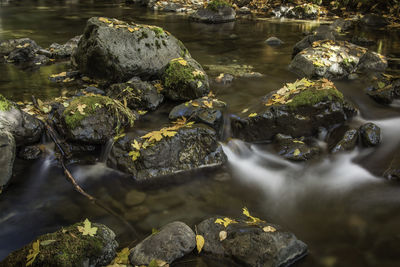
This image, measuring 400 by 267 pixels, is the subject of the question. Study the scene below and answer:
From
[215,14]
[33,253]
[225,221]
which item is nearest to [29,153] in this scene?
[33,253]

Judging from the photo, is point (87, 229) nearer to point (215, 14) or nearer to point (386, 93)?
point (386, 93)

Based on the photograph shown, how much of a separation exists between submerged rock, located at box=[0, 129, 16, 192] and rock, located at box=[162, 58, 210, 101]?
11.6 ft

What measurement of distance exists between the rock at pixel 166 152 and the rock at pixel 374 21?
15.1m

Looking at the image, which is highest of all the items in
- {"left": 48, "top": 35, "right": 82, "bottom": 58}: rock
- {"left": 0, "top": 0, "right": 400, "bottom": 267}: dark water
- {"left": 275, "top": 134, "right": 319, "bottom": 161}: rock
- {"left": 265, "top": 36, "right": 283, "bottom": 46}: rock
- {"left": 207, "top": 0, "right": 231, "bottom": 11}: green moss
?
{"left": 207, "top": 0, "right": 231, "bottom": 11}: green moss

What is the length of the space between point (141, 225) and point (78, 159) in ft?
6.73

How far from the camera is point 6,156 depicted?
475cm

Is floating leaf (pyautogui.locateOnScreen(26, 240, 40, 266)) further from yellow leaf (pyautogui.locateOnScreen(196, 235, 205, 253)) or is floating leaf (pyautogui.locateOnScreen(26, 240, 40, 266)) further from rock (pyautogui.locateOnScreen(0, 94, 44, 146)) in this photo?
rock (pyautogui.locateOnScreen(0, 94, 44, 146))

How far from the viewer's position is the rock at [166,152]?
5.26 m

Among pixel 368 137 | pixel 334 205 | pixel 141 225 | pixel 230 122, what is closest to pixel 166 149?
pixel 141 225

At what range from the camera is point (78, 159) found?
5.68 meters

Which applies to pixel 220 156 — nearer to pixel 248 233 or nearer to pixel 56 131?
pixel 248 233

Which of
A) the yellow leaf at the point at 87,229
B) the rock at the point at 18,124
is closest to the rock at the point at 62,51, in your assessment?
the rock at the point at 18,124

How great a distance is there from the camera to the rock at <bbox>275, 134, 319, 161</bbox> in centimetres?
570

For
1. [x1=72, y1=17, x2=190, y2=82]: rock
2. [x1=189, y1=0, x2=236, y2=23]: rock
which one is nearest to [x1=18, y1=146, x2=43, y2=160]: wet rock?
[x1=72, y1=17, x2=190, y2=82]: rock
